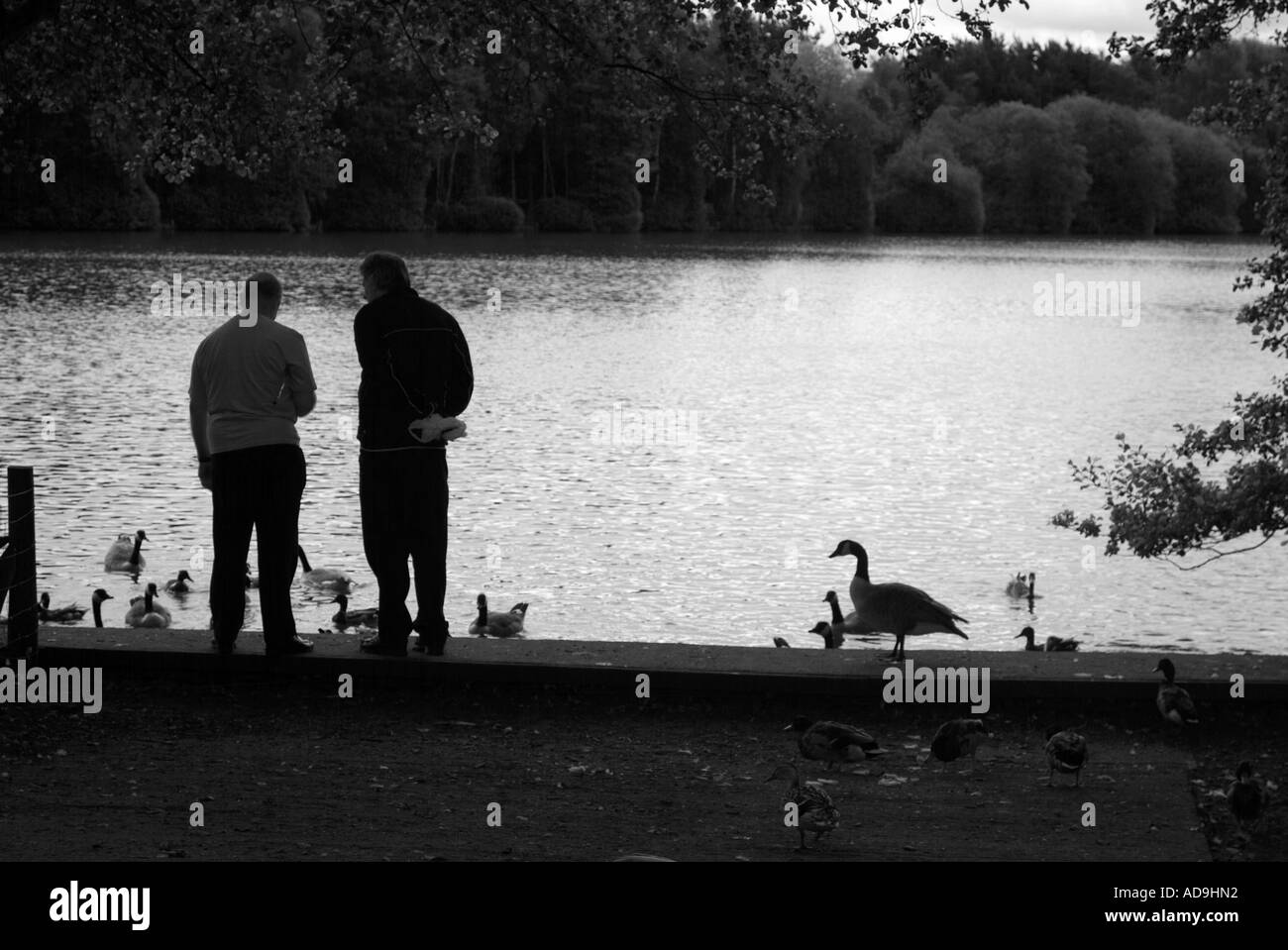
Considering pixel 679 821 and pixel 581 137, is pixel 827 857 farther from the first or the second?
pixel 581 137

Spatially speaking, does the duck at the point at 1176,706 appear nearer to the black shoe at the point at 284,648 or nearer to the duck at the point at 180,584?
the black shoe at the point at 284,648

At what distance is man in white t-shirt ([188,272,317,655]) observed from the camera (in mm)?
10305

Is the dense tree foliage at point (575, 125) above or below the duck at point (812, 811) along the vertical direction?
above

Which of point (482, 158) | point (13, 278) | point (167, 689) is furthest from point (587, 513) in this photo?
point (482, 158)

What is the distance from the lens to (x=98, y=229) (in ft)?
Result: 354

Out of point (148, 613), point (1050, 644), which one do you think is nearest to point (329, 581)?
point (148, 613)

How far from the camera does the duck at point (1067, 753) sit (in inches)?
355

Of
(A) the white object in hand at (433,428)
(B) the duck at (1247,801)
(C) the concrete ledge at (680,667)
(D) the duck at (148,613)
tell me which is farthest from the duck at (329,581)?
(B) the duck at (1247,801)

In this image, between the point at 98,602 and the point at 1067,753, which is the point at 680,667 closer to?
the point at 1067,753

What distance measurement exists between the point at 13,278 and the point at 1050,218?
337 feet

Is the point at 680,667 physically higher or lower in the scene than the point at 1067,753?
higher

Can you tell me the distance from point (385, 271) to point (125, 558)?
14723 millimetres

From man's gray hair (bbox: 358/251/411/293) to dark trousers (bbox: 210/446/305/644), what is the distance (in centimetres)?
113

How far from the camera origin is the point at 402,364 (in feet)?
34.8
